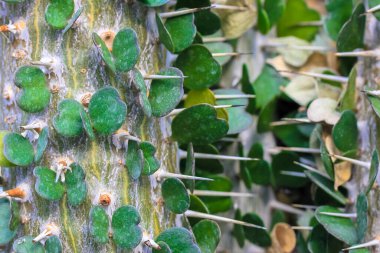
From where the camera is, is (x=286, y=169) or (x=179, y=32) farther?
(x=286, y=169)

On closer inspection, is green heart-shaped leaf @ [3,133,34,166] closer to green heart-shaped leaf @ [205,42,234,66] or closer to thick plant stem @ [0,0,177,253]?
thick plant stem @ [0,0,177,253]

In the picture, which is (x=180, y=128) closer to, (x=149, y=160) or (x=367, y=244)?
(x=149, y=160)

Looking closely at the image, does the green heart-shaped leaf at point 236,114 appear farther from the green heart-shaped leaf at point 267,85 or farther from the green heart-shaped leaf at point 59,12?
the green heart-shaped leaf at point 59,12

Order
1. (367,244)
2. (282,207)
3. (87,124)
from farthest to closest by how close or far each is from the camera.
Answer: (282,207), (367,244), (87,124)

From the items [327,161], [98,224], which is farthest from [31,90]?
[327,161]

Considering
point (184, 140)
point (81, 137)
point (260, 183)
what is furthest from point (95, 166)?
point (260, 183)

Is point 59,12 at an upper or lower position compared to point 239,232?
upper

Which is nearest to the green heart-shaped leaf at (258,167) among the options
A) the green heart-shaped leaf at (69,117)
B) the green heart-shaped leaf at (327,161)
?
the green heart-shaped leaf at (327,161)
